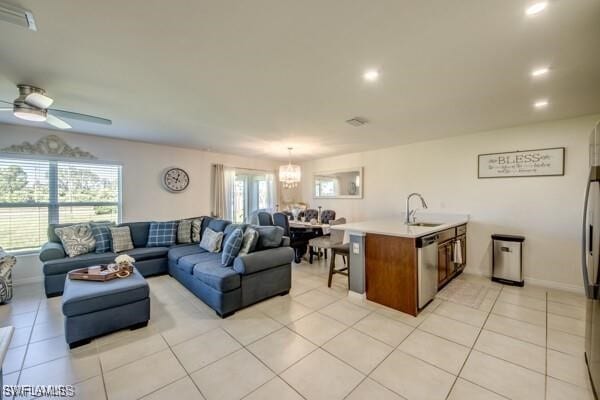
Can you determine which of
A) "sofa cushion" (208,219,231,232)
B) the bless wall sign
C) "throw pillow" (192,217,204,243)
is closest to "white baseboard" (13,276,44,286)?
"throw pillow" (192,217,204,243)

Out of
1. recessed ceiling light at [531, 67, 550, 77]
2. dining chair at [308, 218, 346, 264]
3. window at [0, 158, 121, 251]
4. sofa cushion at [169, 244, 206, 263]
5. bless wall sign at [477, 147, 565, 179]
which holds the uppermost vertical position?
recessed ceiling light at [531, 67, 550, 77]

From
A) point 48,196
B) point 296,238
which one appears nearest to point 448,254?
point 296,238

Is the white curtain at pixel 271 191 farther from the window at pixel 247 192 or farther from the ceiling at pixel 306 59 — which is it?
the ceiling at pixel 306 59

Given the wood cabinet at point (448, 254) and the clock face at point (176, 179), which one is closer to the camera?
the wood cabinet at point (448, 254)

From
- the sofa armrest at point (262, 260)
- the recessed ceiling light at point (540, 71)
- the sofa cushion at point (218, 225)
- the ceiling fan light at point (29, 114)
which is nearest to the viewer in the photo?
the recessed ceiling light at point (540, 71)

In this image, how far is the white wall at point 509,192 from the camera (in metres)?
3.42

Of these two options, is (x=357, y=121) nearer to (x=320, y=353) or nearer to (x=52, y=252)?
(x=320, y=353)

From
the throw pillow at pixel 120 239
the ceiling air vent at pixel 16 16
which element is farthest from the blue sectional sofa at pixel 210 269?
the ceiling air vent at pixel 16 16

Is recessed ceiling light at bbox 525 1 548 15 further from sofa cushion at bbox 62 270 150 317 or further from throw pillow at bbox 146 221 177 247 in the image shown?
throw pillow at bbox 146 221 177 247

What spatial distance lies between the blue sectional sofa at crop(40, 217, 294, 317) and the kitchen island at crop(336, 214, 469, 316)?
96cm

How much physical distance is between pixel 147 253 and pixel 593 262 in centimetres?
520

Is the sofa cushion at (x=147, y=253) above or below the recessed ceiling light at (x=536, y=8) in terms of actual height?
below

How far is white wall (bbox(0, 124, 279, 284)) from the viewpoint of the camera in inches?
154

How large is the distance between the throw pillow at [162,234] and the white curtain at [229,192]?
→ 64.9 inches
